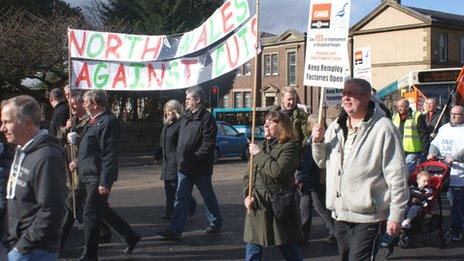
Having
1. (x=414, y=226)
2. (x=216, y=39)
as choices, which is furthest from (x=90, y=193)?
(x=414, y=226)

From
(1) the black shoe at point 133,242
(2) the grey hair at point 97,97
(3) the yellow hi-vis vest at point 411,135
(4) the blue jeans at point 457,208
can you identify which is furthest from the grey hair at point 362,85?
(3) the yellow hi-vis vest at point 411,135

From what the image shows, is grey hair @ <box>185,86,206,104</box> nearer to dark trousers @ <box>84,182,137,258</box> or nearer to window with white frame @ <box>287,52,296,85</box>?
dark trousers @ <box>84,182,137,258</box>

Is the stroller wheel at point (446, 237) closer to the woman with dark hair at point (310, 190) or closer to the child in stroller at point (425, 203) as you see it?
the child in stroller at point (425, 203)

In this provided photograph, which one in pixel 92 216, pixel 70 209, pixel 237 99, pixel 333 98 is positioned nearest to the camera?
pixel 92 216

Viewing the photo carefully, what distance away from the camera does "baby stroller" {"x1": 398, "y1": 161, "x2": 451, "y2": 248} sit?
823 cm

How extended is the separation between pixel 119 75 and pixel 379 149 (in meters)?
4.45

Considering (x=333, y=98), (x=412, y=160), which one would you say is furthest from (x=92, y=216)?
(x=333, y=98)

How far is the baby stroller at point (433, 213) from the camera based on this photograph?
823 centimetres

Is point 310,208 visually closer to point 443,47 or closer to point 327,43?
point 327,43

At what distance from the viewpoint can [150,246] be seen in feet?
27.0

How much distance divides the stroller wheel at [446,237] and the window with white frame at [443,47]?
41549mm

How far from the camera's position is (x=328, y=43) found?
6.00 metres

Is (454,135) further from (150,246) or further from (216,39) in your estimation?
(150,246)

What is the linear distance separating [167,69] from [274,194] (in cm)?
285
